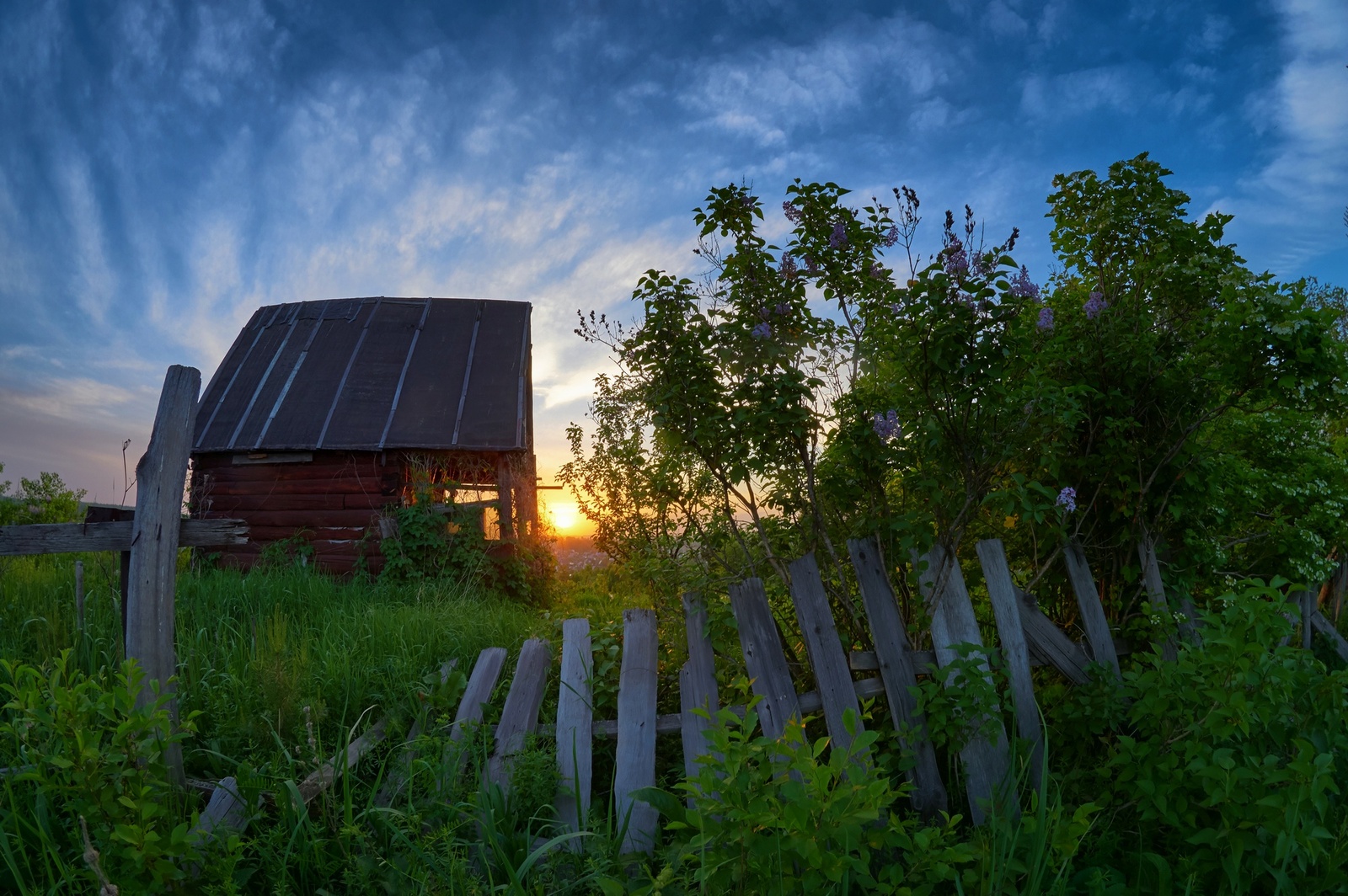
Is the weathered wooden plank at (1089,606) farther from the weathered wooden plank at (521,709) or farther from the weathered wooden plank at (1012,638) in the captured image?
the weathered wooden plank at (521,709)

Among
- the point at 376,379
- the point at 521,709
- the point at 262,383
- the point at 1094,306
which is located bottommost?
the point at 521,709

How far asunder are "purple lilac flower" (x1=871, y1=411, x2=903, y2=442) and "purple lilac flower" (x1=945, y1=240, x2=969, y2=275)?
0.65 meters

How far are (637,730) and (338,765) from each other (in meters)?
1.23

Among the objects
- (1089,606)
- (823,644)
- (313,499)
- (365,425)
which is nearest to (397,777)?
(823,644)

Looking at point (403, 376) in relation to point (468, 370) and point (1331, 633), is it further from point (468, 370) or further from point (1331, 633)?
point (1331, 633)

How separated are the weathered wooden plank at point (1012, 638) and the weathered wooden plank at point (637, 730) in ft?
4.97

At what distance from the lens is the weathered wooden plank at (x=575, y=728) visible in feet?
10.2

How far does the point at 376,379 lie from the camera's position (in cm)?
1127

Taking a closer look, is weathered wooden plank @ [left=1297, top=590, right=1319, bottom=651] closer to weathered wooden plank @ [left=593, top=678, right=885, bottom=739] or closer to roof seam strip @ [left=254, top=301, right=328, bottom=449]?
weathered wooden plank @ [left=593, top=678, right=885, bottom=739]

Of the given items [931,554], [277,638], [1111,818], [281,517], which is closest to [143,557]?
[277,638]

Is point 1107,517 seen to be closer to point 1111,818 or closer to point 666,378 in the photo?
point 1111,818

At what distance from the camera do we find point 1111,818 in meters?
2.96

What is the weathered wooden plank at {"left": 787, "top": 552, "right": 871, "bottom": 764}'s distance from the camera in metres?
3.21

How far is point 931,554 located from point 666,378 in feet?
4.65
